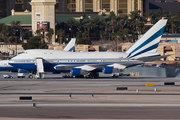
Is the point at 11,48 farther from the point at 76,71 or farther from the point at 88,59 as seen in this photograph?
the point at 76,71

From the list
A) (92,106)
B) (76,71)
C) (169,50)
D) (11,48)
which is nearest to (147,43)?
(76,71)

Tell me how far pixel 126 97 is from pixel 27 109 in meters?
11.0

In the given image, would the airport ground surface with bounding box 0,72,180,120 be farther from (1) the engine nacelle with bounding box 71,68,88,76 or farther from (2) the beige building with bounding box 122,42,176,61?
(2) the beige building with bounding box 122,42,176,61

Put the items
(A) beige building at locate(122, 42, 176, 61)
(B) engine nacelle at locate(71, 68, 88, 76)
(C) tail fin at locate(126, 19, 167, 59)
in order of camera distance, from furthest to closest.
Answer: (A) beige building at locate(122, 42, 176, 61) < (C) tail fin at locate(126, 19, 167, 59) < (B) engine nacelle at locate(71, 68, 88, 76)

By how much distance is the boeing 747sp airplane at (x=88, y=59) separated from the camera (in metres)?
63.3

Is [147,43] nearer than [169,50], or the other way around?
[147,43]

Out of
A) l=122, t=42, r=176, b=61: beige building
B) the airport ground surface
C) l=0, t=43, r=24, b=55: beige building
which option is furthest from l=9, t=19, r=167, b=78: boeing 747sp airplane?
l=0, t=43, r=24, b=55: beige building

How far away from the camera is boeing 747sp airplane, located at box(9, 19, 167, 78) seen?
208 feet

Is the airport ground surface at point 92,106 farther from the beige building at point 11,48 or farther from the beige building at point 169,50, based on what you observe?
the beige building at point 11,48

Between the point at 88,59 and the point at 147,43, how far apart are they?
37.9ft

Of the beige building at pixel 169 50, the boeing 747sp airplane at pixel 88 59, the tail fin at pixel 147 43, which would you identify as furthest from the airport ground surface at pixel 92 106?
the beige building at pixel 169 50

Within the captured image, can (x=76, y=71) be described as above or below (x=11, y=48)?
below

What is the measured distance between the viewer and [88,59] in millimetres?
64312

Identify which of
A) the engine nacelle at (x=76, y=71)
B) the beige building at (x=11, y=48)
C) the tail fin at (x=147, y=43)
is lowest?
the engine nacelle at (x=76, y=71)
